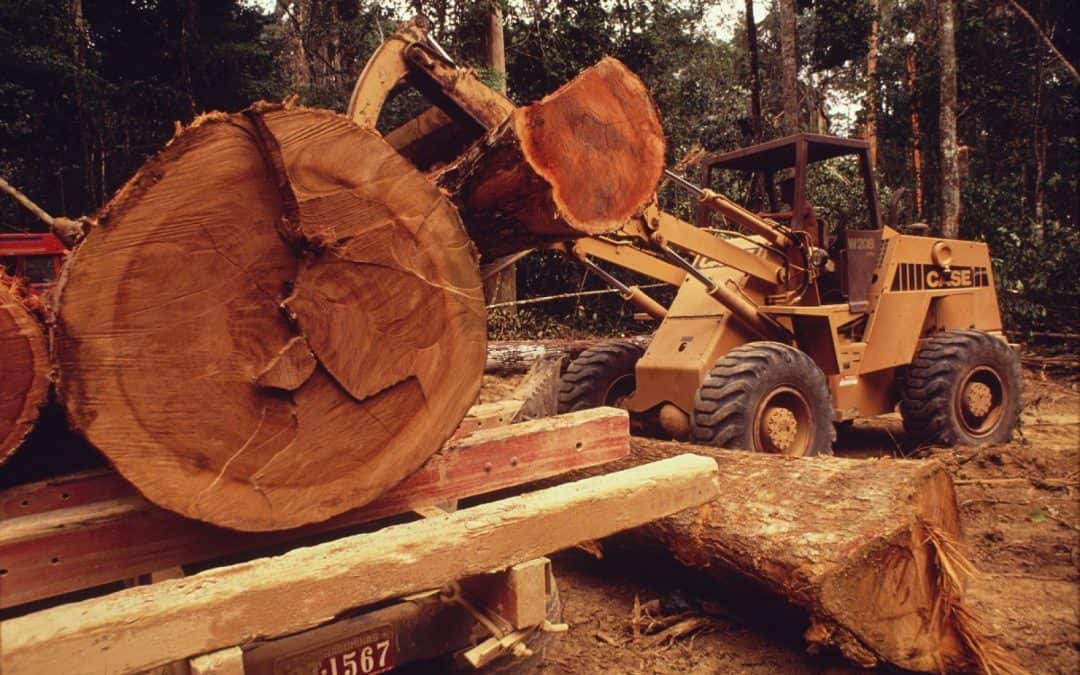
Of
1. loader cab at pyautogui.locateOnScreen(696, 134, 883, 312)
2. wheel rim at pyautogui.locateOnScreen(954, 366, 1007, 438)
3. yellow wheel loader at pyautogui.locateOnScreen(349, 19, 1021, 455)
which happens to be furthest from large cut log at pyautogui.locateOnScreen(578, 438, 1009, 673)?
wheel rim at pyautogui.locateOnScreen(954, 366, 1007, 438)


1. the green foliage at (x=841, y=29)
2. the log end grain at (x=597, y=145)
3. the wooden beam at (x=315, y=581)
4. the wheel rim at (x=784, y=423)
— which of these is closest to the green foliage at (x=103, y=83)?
the green foliage at (x=841, y=29)

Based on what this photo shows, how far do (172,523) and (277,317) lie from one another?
655 mm

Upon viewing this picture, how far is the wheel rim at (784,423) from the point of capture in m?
5.11

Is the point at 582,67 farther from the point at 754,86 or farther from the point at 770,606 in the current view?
the point at 770,606

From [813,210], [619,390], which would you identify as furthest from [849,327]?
[619,390]

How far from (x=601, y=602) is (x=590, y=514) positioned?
1.90 metres

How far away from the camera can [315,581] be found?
174 centimetres

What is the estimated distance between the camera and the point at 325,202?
201 cm

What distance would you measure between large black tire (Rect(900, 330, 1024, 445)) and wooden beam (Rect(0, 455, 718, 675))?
15.7 ft

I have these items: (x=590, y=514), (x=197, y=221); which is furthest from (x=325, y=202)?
(x=590, y=514)

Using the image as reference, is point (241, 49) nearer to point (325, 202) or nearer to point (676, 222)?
point (676, 222)

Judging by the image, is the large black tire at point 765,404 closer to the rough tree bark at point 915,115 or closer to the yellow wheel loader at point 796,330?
the yellow wheel loader at point 796,330

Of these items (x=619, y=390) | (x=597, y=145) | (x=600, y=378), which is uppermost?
(x=597, y=145)

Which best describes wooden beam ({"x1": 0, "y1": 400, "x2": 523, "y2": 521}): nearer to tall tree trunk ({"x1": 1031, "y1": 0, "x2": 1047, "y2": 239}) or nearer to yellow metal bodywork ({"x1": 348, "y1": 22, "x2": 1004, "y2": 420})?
yellow metal bodywork ({"x1": 348, "y1": 22, "x2": 1004, "y2": 420})
